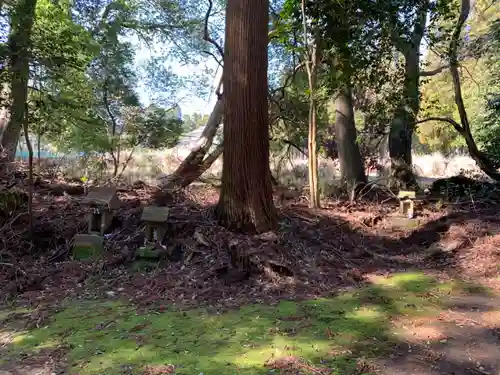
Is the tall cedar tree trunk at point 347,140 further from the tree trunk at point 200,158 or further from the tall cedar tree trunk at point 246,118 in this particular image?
the tall cedar tree trunk at point 246,118

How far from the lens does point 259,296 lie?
4.47m

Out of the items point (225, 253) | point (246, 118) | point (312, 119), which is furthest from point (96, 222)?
point (312, 119)

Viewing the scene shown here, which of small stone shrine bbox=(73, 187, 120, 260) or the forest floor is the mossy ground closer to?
the forest floor

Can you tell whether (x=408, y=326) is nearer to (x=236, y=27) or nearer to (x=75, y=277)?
(x=75, y=277)

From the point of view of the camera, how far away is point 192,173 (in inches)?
343

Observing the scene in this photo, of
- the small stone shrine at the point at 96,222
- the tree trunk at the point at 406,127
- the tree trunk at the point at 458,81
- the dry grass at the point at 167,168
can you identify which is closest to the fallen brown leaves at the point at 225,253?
the small stone shrine at the point at 96,222

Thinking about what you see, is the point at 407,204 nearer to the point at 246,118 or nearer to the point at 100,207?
the point at 246,118

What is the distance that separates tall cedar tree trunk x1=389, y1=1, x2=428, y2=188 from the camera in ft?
26.0

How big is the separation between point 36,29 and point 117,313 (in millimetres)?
4731

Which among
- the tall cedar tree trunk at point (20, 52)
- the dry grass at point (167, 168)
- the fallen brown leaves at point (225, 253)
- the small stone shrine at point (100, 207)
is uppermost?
the tall cedar tree trunk at point (20, 52)

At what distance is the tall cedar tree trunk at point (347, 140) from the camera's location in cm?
934

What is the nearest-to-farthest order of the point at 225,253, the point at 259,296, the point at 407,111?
the point at 259,296 → the point at 225,253 → the point at 407,111

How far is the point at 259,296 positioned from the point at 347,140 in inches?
227

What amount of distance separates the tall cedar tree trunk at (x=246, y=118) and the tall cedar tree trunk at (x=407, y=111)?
3.36m
